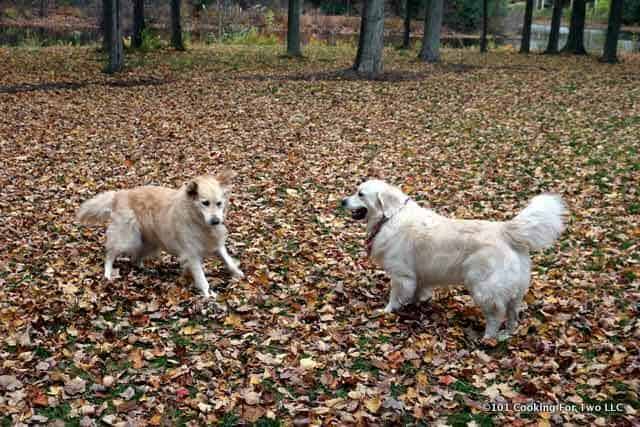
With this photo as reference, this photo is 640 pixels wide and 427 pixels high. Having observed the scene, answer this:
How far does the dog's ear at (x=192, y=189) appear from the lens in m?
6.69

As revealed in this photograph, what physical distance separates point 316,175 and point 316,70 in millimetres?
13331

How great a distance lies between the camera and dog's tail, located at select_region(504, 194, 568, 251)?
18.0 ft

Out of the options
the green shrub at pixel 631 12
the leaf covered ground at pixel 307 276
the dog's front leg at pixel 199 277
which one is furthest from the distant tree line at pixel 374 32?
the green shrub at pixel 631 12

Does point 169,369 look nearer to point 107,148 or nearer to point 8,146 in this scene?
point 107,148

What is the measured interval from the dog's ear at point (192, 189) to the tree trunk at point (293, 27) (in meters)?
21.9

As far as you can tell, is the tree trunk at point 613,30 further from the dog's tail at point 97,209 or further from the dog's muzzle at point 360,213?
the dog's tail at point 97,209

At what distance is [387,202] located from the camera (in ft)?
21.4

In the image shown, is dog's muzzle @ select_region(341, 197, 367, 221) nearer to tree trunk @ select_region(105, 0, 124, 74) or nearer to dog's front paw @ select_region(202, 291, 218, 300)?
dog's front paw @ select_region(202, 291, 218, 300)

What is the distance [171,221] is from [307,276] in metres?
1.83

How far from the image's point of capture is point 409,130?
15.7m

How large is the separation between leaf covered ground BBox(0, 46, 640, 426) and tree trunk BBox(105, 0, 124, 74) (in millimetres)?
4170

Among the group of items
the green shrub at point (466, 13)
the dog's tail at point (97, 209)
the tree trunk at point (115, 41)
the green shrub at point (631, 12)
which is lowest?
the dog's tail at point (97, 209)

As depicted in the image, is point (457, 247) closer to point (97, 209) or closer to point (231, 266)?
point (231, 266)

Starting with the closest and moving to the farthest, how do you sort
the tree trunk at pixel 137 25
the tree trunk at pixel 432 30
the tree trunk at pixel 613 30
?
the tree trunk at pixel 613 30 < the tree trunk at pixel 432 30 < the tree trunk at pixel 137 25
